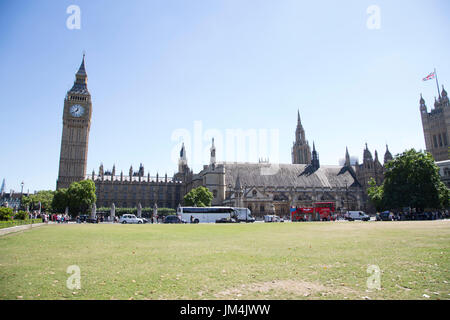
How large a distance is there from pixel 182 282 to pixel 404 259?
7652 millimetres

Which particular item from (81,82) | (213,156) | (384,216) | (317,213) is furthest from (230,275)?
(81,82)

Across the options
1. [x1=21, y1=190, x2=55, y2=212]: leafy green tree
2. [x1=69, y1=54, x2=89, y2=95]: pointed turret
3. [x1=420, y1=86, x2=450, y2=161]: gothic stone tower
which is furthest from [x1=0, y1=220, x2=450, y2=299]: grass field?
[x1=420, y1=86, x2=450, y2=161]: gothic stone tower

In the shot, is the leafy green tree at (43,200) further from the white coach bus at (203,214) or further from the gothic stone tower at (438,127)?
the gothic stone tower at (438,127)

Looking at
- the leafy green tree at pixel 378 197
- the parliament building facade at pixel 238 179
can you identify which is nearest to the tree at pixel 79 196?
the parliament building facade at pixel 238 179

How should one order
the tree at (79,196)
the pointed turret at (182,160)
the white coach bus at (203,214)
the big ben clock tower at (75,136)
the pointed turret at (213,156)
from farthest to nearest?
the pointed turret at (182,160)
the big ben clock tower at (75,136)
the pointed turret at (213,156)
the tree at (79,196)
the white coach bus at (203,214)

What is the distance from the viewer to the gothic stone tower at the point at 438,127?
108000mm

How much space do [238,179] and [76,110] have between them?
73603 mm

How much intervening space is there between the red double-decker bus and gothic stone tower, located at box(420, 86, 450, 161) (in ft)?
237

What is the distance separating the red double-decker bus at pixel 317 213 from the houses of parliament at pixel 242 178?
16766 millimetres

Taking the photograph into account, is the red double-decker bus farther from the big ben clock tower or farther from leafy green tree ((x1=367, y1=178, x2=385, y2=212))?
the big ben clock tower

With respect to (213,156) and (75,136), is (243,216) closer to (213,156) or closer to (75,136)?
(213,156)

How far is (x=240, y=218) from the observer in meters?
60.0

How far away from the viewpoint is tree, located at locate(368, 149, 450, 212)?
158ft
